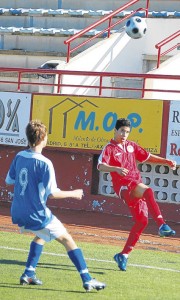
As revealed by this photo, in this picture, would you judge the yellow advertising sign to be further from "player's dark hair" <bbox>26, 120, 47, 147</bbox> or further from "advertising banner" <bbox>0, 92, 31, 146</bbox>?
"player's dark hair" <bbox>26, 120, 47, 147</bbox>

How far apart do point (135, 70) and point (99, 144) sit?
18.4 ft

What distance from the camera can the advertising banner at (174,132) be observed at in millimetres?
16109

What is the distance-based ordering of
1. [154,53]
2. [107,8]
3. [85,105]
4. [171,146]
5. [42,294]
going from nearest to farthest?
[42,294] → [171,146] → [85,105] → [154,53] → [107,8]

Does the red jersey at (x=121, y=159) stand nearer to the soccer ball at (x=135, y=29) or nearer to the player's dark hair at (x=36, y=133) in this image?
the player's dark hair at (x=36, y=133)

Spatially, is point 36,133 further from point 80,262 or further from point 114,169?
point 114,169

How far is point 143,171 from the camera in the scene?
17000 mm

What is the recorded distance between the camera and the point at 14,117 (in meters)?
18.2

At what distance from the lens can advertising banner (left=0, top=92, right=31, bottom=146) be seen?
1811cm

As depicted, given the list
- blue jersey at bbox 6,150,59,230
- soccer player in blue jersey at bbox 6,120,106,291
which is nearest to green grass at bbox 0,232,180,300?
soccer player in blue jersey at bbox 6,120,106,291

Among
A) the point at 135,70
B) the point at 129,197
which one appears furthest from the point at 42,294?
the point at 135,70

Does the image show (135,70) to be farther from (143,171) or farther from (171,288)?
(171,288)

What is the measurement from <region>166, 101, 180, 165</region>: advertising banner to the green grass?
3.50 m

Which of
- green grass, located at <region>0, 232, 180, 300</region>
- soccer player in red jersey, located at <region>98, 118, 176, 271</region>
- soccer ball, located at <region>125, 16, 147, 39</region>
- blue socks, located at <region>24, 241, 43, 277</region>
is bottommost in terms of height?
green grass, located at <region>0, 232, 180, 300</region>

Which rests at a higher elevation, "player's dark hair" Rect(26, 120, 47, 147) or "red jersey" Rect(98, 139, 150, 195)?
"player's dark hair" Rect(26, 120, 47, 147)
